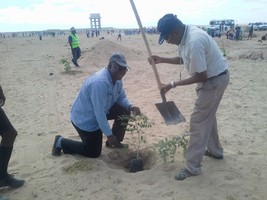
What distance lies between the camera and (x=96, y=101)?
4.12 meters

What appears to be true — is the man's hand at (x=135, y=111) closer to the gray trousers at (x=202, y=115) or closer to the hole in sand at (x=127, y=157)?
the hole in sand at (x=127, y=157)

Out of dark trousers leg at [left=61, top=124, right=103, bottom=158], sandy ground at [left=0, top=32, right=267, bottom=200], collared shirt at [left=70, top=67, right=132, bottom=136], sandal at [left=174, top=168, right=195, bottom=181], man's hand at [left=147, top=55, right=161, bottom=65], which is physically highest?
man's hand at [left=147, top=55, right=161, bottom=65]

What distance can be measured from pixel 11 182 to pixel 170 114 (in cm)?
226

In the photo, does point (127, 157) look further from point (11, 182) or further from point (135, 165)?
point (11, 182)

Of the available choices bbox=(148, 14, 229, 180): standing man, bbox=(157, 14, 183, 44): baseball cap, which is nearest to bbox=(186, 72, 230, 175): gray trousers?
bbox=(148, 14, 229, 180): standing man

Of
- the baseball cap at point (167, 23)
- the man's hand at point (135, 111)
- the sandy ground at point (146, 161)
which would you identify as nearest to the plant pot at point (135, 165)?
the sandy ground at point (146, 161)

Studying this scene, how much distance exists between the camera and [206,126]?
12.3 ft

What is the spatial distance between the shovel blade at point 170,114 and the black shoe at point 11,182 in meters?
2.05

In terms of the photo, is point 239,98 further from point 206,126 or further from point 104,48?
point 104,48

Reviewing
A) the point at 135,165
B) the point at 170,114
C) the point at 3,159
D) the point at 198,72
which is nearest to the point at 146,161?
the point at 135,165

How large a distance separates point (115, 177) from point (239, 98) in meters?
4.85

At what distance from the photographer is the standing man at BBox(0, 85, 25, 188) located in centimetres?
370

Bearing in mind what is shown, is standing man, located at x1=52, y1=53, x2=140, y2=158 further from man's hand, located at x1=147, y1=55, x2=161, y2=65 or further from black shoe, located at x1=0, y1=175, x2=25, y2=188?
black shoe, located at x1=0, y1=175, x2=25, y2=188

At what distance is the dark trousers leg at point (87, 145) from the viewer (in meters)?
4.46
